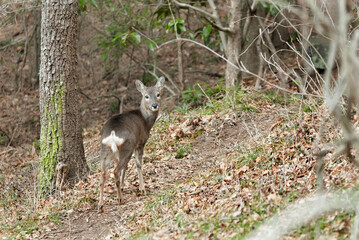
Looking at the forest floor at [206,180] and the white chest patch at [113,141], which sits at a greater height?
the white chest patch at [113,141]

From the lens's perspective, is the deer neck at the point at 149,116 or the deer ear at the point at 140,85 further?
the deer ear at the point at 140,85

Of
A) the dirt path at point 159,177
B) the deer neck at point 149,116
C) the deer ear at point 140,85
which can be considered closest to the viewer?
the dirt path at point 159,177

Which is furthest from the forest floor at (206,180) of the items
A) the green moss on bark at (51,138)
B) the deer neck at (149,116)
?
the deer neck at (149,116)

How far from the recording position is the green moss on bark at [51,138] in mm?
8125

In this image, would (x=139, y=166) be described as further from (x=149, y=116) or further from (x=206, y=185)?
(x=206, y=185)

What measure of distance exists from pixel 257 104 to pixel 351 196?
554 cm

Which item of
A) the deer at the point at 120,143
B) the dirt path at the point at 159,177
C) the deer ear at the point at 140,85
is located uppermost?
the deer ear at the point at 140,85

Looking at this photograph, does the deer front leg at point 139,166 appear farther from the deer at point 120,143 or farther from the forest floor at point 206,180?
the forest floor at point 206,180

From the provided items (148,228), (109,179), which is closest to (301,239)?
(148,228)

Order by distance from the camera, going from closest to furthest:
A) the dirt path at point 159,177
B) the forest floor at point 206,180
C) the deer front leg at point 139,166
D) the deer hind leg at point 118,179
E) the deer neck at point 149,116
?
1. the forest floor at point 206,180
2. the dirt path at point 159,177
3. the deer hind leg at point 118,179
4. the deer front leg at point 139,166
5. the deer neck at point 149,116

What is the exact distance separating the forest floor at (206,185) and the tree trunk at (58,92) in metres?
0.41

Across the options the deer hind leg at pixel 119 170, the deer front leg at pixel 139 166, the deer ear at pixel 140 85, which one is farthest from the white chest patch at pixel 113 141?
the deer ear at pixel 140 85

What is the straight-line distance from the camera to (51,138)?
817 centimetres

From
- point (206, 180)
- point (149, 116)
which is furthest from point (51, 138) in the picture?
point (206, 180)
